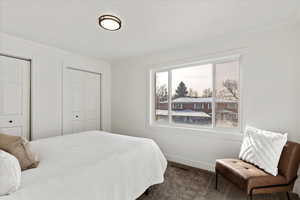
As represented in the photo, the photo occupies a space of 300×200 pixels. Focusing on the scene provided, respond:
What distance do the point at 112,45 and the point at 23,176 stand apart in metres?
2.42

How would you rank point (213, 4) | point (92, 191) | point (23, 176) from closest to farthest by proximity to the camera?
point (23, 176)
point (92, 191)
point (213, 4)

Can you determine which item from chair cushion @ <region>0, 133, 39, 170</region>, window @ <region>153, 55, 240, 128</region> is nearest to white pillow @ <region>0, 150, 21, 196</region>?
chair cushion @ <region>0, 133, 39, 170</region>

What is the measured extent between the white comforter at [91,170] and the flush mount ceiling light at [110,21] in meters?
1.59

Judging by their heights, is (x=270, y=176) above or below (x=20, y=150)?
below

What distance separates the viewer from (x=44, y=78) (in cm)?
286

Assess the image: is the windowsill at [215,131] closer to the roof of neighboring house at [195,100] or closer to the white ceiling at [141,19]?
the roof of neighboring house at [195,100]

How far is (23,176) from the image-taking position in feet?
3.79

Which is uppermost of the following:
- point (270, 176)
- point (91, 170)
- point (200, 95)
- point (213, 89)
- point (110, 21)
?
point (110, 21)

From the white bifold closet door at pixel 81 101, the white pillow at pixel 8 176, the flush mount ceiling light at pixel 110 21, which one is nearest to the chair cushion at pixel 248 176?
the white pillow at pixel 8 176

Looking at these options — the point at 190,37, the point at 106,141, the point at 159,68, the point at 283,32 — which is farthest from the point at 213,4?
the point at 106,141

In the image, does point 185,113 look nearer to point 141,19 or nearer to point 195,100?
point 195,100

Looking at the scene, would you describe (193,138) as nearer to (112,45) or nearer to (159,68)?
(159,68)

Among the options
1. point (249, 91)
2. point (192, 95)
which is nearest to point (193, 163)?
point (192, 95)

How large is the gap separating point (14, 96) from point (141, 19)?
2.43 meters
